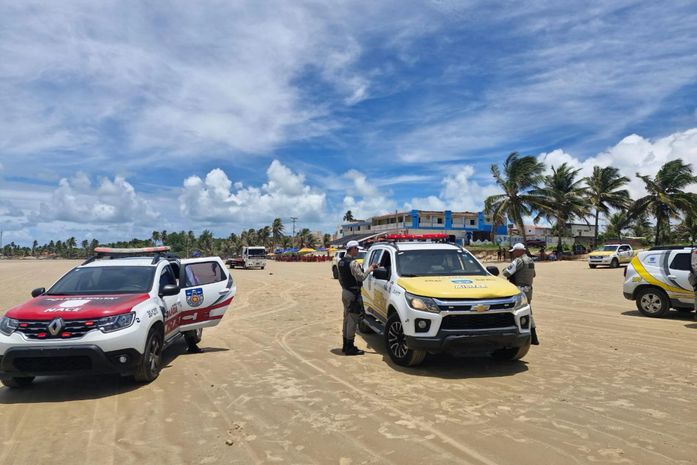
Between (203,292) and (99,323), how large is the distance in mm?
2441

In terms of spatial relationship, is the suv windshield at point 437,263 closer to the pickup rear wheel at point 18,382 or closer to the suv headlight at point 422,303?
the suv headlight at point 422,303

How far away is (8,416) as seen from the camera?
4992 mm

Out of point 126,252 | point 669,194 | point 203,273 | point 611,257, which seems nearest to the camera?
point 203,273

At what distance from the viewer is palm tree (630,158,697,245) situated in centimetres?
4294

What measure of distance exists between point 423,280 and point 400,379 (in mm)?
1549

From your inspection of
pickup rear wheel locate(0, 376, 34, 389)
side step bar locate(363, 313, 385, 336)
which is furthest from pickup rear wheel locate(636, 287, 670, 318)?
pickup rear wheel locate(0, 376, 34, 389)

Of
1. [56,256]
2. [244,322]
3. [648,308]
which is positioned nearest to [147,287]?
[244,322]

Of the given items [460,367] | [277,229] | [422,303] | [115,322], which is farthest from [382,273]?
[277,229]

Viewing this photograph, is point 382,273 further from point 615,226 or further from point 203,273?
point 615,226

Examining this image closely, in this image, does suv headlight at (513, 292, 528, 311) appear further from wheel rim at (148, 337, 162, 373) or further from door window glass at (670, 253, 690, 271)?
door window glass at (670, 253, 690, 271)

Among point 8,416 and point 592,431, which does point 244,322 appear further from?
point 592,431


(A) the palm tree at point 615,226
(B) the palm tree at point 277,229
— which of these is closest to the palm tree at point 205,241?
(B) the palm tree at point 277,229

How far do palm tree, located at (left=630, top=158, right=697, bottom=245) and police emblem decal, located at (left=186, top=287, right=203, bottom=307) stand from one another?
1810 inches

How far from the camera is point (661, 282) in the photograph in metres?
11.5
